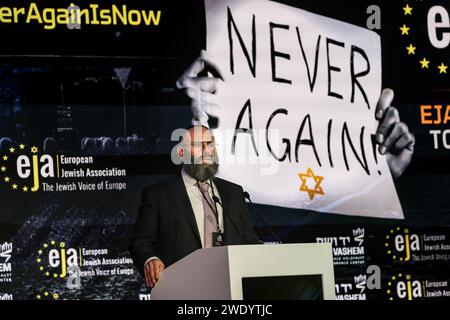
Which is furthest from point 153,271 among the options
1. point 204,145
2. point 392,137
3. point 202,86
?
point 392,137

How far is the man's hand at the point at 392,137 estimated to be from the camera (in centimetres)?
665

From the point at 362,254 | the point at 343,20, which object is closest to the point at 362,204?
the point at 362,254

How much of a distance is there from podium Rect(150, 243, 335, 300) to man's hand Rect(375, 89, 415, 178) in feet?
9.63

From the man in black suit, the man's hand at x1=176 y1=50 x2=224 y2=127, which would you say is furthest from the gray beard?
the man's hand at x1=176 y1=50 x2=224 y2=127

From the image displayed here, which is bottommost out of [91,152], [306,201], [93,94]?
[306,201]

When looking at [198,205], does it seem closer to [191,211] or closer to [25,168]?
[191,211]

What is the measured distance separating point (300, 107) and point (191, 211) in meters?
1.81

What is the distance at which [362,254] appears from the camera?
6.50 m

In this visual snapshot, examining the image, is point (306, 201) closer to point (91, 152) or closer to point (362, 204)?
point (362, 204)

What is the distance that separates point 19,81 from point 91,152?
0.68 m

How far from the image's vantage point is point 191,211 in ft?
16.4

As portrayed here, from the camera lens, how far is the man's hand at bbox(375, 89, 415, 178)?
6652 mm

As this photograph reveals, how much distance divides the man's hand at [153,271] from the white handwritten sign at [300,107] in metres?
2.06

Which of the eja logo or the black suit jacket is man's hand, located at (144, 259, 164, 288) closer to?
the black suit jacket
